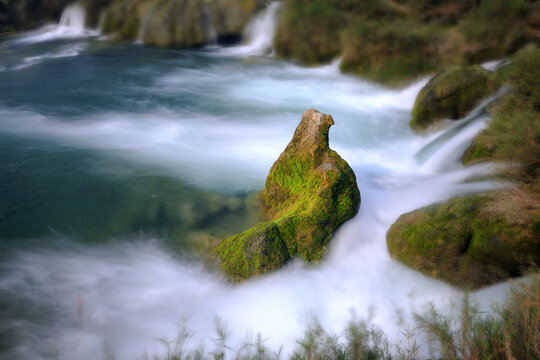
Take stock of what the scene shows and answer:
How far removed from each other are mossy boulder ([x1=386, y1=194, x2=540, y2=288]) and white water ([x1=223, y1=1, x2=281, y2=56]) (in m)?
12.9

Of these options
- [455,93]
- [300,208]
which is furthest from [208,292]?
[455,93]

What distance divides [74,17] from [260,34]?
33.7 ft

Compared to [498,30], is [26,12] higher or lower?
higher

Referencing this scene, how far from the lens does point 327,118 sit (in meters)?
6.12

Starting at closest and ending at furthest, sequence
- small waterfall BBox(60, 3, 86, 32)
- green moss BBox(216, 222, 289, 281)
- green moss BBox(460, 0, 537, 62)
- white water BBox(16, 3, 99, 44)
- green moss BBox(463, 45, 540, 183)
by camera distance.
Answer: green moss BBox(216, 222, 289, 281)
green moss BBox(463, 45, 540, 183)
green moss BBox(460, 0, 537, 62)
white water BBox(16, 3, 99, 44)
small waterfall BBox(60, 3, 86, 32)

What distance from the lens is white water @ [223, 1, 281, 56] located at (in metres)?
16.8

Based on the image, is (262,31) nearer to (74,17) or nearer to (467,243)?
(74,17)

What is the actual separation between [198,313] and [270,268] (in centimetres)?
102

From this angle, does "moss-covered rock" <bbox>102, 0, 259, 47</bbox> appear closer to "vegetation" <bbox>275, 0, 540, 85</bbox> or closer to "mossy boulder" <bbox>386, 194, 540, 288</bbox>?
"vegetation" <bbox>275, 0, 540, 85</bbox>

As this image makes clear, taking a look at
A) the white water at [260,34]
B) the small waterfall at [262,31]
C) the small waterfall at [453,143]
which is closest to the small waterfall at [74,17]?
the white water at [260,34]

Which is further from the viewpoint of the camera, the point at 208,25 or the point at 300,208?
the point at 208,25

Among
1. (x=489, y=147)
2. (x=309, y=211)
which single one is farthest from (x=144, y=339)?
(x=489, y=147)

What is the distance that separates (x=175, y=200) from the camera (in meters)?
7.16

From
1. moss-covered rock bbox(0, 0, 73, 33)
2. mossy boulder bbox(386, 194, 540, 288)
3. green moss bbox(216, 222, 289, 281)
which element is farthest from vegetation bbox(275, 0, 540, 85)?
moss-covered rock bbox(0, 0, 73, 33)
